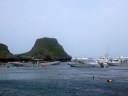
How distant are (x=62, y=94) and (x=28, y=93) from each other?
17.9 feet

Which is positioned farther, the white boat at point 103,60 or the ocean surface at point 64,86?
the white boat at point 103,60

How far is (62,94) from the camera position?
34281 millimetres

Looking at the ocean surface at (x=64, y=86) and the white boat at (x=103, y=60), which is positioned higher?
the white boat at (x=103, y=60)

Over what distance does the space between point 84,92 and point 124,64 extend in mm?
106220

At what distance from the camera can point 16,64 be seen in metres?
130

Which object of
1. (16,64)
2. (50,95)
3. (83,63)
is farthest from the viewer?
(16,64)

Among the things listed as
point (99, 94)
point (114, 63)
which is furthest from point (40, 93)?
point (114, 63)

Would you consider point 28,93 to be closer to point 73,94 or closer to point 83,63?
→ point 73,94

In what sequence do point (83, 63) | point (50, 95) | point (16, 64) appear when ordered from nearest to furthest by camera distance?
1. point (50, 95)
2. point (83, 63)
3. point (16, 64)

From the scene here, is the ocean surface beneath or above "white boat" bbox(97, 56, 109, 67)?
beneath

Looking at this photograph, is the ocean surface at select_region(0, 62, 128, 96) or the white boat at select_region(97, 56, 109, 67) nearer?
the ocean surface at select_region(0, 62, 128, 96)

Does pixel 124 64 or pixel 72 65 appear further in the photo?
pixel 124 64

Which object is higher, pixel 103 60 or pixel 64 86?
pixel 103 60

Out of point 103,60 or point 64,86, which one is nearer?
point 64,86
